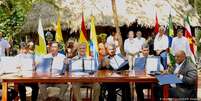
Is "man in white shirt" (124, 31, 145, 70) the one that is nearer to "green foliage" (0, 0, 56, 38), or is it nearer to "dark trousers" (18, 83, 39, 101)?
"dark trousers" (18, 83, 39, 101)

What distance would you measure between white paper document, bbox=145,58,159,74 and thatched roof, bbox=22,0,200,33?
32.0 feet

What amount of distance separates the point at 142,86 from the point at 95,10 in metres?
10.4

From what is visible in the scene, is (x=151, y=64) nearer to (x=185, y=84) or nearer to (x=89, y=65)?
(x=89, y=65)

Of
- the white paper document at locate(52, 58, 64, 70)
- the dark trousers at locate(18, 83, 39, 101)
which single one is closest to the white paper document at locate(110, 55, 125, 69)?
the white paper document at locate(52, 58, 64, 70)

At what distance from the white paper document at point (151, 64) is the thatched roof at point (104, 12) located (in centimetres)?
976

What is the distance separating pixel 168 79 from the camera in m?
8.39

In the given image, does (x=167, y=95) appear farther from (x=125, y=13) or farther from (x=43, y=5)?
(x=43, y=5)

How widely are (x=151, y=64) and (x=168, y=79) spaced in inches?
52.3

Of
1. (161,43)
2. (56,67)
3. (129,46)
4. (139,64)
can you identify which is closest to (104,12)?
(129,46)

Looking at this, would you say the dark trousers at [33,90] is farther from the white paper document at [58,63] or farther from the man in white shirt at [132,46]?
the man in white shirt at [132,46]

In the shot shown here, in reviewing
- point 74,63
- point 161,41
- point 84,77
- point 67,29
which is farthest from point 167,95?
point 67,29

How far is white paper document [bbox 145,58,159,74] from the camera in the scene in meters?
9.62

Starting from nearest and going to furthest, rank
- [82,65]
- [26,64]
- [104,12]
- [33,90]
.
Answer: [82,65]
[26,64]
[33,90]
[104,12]

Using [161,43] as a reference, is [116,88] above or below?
below
